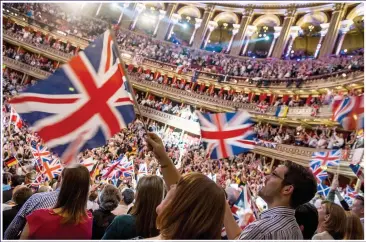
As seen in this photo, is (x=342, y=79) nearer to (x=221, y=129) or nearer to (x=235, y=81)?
(x=235, y=81)

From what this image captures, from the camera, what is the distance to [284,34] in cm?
3919

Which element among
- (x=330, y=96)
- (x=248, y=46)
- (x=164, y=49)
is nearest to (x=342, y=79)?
(x=330, y=96)

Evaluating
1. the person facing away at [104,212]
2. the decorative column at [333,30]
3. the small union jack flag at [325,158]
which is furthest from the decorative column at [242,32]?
the person facing away at [104,212]

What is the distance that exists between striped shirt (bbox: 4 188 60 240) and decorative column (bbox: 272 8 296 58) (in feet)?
123

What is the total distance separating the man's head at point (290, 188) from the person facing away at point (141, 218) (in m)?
0.87

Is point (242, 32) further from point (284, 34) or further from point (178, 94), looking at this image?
point (178, 94)

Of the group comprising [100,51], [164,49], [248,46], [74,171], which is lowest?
[74,171]

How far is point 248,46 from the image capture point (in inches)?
1645

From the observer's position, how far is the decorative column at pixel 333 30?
34219mm

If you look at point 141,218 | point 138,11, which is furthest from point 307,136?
point 138,11

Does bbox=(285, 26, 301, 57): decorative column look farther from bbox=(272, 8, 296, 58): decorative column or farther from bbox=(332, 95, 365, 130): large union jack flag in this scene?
bbox=(332, 95, 365, 130): large union jack flag

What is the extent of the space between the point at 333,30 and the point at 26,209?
1427 inches

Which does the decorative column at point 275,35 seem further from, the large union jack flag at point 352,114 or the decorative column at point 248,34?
the large union jack flag at point 352,114

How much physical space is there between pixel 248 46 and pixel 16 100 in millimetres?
39781
